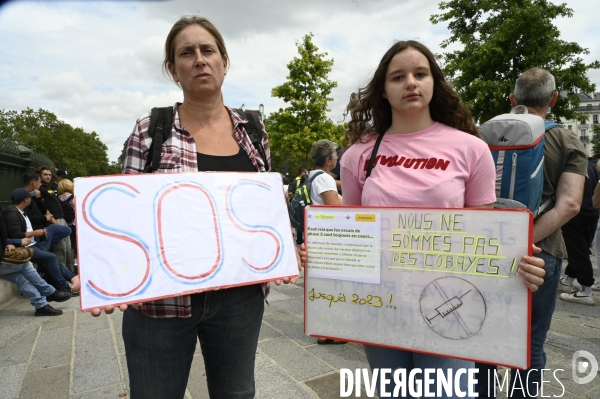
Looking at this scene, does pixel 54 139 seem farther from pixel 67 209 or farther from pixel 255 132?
pixel 255 132

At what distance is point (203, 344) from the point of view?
160 cm

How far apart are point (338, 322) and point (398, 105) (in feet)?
2.93

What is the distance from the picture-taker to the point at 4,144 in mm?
7215

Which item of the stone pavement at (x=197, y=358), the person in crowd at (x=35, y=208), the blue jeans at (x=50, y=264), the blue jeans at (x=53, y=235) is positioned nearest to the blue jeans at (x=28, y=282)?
the stone pavement at (x=197, y=358)

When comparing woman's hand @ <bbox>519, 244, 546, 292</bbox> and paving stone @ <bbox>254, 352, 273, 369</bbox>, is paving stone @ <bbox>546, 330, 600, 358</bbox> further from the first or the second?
woman's hand @ <bbox>519, 244, 546, 292</bbox>

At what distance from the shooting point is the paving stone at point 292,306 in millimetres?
4647

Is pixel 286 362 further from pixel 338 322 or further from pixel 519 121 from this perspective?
pixel 519 121

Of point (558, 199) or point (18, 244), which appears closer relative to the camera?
point (558, 199)

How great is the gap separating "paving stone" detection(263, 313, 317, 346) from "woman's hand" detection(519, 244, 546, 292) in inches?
106

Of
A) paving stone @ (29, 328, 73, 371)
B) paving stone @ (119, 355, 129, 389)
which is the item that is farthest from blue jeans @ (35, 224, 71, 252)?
paving stone @ (119, 355, 129, 389)

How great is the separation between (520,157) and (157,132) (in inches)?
64.5

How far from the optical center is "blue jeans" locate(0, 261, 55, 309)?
4.98 m

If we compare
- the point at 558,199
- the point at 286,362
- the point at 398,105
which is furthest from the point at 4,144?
the point at 558,199

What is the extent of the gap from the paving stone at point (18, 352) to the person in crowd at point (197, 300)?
290cm
